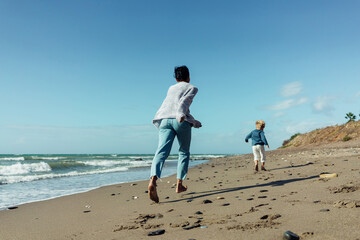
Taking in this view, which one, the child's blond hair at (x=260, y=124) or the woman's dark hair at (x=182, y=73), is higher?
the woman's dark hair at (x=182, y=73)

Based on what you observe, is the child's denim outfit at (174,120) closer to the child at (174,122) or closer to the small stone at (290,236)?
the child at (174,122)

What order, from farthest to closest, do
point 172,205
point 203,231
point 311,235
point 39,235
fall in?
point 172,205 → point 39,235 → point 203,231 → point 311,235

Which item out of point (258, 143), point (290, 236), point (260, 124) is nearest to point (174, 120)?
point (290, 236)

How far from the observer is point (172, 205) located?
157 inches

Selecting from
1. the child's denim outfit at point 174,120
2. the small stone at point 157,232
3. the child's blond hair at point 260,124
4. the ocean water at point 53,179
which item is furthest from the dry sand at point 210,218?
the child's blond hair at point 260,124

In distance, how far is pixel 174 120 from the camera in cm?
437

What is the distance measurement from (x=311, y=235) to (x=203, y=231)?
2.90 ft

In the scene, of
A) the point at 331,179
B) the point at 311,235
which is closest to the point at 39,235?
the point at 311,235

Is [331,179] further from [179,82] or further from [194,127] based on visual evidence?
[179,82]

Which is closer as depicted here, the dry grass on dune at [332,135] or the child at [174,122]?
the child at [174,122]

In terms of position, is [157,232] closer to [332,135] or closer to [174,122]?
[174,122]

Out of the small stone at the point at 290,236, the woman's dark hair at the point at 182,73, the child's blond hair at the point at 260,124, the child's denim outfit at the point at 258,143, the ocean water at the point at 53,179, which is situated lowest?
the ocean water at the point at 53,179

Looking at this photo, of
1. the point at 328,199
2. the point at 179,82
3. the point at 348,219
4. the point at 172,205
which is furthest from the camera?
the point at 179,82

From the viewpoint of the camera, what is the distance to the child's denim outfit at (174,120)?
4.31 meters
